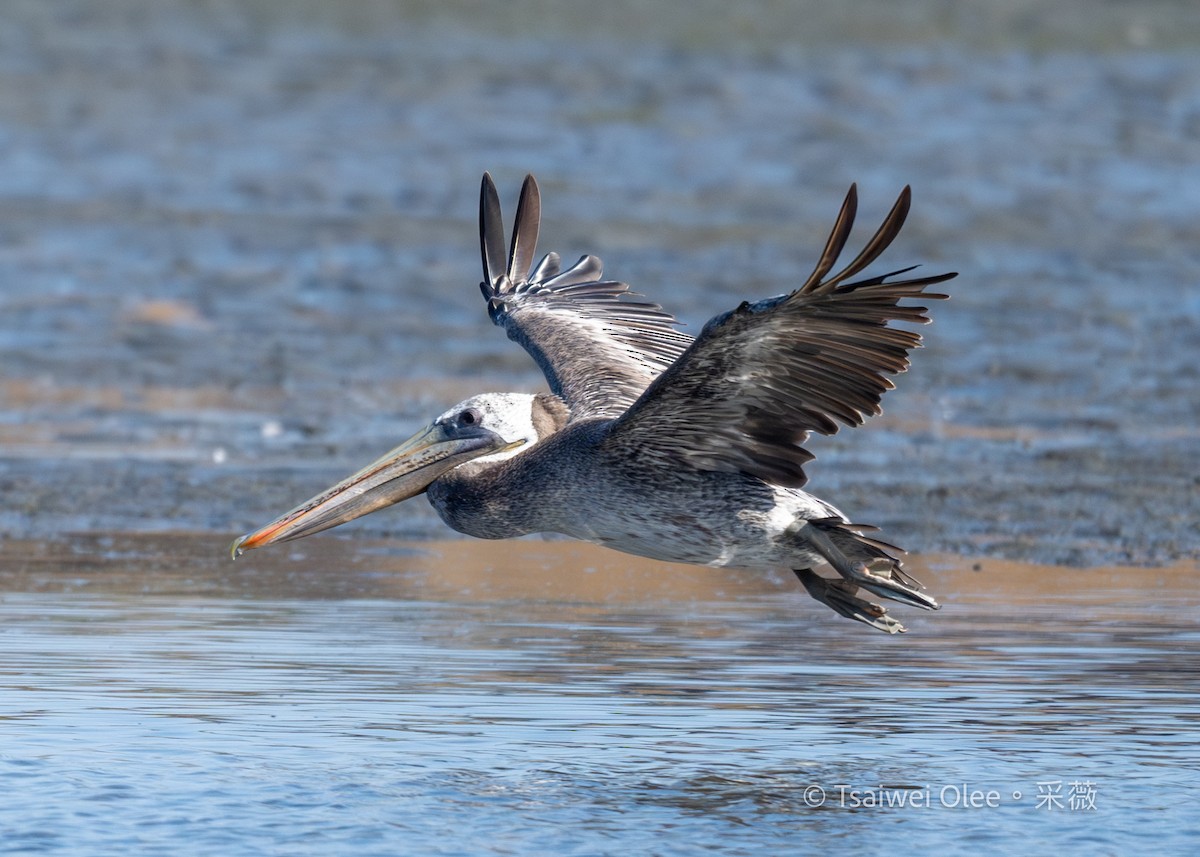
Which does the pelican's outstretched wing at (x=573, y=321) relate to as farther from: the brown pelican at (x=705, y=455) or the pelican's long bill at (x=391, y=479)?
the pelican's long bill at (x=391, y=479)

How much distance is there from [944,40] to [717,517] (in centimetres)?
1671

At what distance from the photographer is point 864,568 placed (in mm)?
6719

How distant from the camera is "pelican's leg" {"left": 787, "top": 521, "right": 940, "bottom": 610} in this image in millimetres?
6664

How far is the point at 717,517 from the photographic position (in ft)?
22.3

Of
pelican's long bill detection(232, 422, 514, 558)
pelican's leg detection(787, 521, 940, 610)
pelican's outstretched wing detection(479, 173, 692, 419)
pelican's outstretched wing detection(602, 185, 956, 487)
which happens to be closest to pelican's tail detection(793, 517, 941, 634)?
pelican's leg detection(787, 521, 940, 610)

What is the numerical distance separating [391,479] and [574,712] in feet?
3.85

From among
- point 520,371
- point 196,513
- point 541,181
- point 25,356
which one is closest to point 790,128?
point 541,181

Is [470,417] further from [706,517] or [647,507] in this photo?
[706,517]

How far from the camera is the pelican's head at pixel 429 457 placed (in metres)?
7.09

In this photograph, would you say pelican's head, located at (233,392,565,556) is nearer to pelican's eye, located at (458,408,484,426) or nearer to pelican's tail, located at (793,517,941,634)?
pelican's eye, located at (458,408,484,426)

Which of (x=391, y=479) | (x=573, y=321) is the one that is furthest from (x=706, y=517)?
(x=573, y=321)

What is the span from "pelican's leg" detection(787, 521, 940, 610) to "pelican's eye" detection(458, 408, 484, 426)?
115 centimetres

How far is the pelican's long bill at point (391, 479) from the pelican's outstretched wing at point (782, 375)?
61 centimetres

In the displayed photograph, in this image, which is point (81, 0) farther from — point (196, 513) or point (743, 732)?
point (743, 732)
